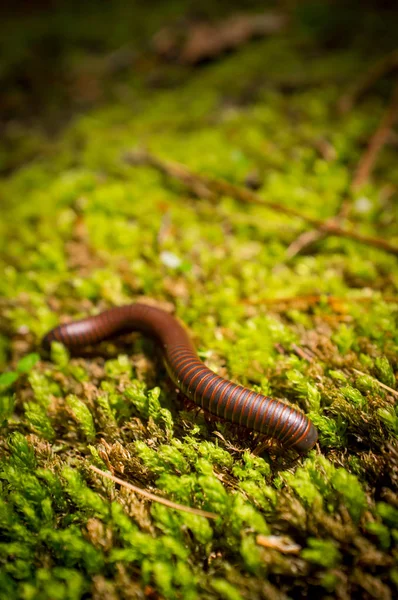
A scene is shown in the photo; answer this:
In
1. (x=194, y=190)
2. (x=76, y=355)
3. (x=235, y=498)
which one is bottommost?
(x=76, y=355)

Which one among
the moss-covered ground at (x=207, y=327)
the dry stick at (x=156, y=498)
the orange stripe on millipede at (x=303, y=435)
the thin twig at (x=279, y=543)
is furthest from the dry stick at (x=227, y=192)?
the dry stick at (x=156, y=498)

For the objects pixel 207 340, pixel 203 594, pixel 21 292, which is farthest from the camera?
pixel 21 292

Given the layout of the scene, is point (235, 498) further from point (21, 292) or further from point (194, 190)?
point (194, 190)

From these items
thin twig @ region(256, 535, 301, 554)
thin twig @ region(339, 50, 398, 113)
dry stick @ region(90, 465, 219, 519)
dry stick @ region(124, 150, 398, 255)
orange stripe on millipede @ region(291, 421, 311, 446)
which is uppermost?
thin twig @ region(339, 50, 398, 113)

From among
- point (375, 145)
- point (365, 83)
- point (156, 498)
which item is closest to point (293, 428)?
point (156, 498)

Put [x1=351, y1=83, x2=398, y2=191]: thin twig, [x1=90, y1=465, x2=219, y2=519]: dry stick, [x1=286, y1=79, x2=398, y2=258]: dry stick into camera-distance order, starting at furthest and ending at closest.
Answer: [x1=351, y1=83, x2=398, y2=191]: thin twig
[x1=286, y1=79, x2=398, y2=258]: dry stick
[x1=90, y1=465, x2=219, y2=519]: dry stick

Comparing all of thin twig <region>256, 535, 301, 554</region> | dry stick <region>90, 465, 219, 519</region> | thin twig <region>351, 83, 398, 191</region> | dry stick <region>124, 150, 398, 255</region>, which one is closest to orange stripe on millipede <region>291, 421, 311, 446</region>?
thin twig <region>256, 535, 301, 554</region>

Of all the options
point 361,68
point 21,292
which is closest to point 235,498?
point 21,292

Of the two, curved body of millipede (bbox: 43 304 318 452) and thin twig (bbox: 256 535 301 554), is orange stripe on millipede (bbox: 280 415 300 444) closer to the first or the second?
curved body of millipede (bbox: 43 304 318 452)

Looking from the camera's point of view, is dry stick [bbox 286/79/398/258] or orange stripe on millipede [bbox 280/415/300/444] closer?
orange stripe on millipede [bbox 280/415/300/444]
